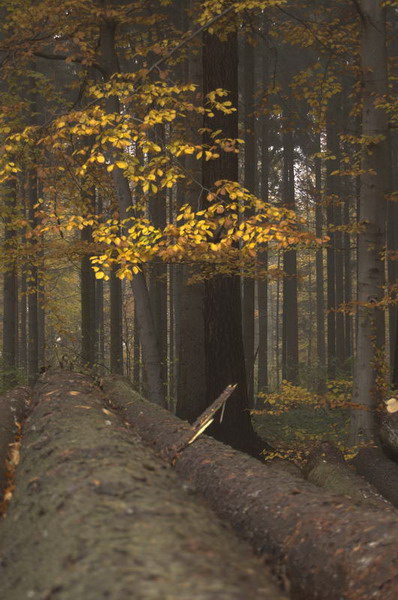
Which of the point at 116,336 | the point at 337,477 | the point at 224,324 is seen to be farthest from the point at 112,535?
the point at 116,336

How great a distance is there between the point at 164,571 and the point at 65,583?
0.39m

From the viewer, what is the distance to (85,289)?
51.6ft

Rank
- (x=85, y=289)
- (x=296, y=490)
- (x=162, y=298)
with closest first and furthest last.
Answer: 1. (x=296, y=490)
2. (x=85, y=289)
3. (x=162, y=298)

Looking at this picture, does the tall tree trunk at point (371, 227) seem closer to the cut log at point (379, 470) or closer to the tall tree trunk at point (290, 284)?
the cut log at point (379, 470)

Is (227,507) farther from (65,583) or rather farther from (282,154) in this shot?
(282,154)

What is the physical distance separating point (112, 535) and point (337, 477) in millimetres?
6037

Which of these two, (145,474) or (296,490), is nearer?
(145,474)

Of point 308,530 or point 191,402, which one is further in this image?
point 191,402

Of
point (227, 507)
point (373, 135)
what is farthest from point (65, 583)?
point (373, 135)

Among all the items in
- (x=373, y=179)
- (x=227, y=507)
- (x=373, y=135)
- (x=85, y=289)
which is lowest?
(x=227, y=507)

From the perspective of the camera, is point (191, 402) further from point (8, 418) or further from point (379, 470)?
point (8, 418)

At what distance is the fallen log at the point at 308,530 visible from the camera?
3068mm

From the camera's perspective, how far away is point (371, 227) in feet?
29.6

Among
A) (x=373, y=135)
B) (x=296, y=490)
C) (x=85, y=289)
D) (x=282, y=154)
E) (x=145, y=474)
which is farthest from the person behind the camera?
(x=282, y=154)
